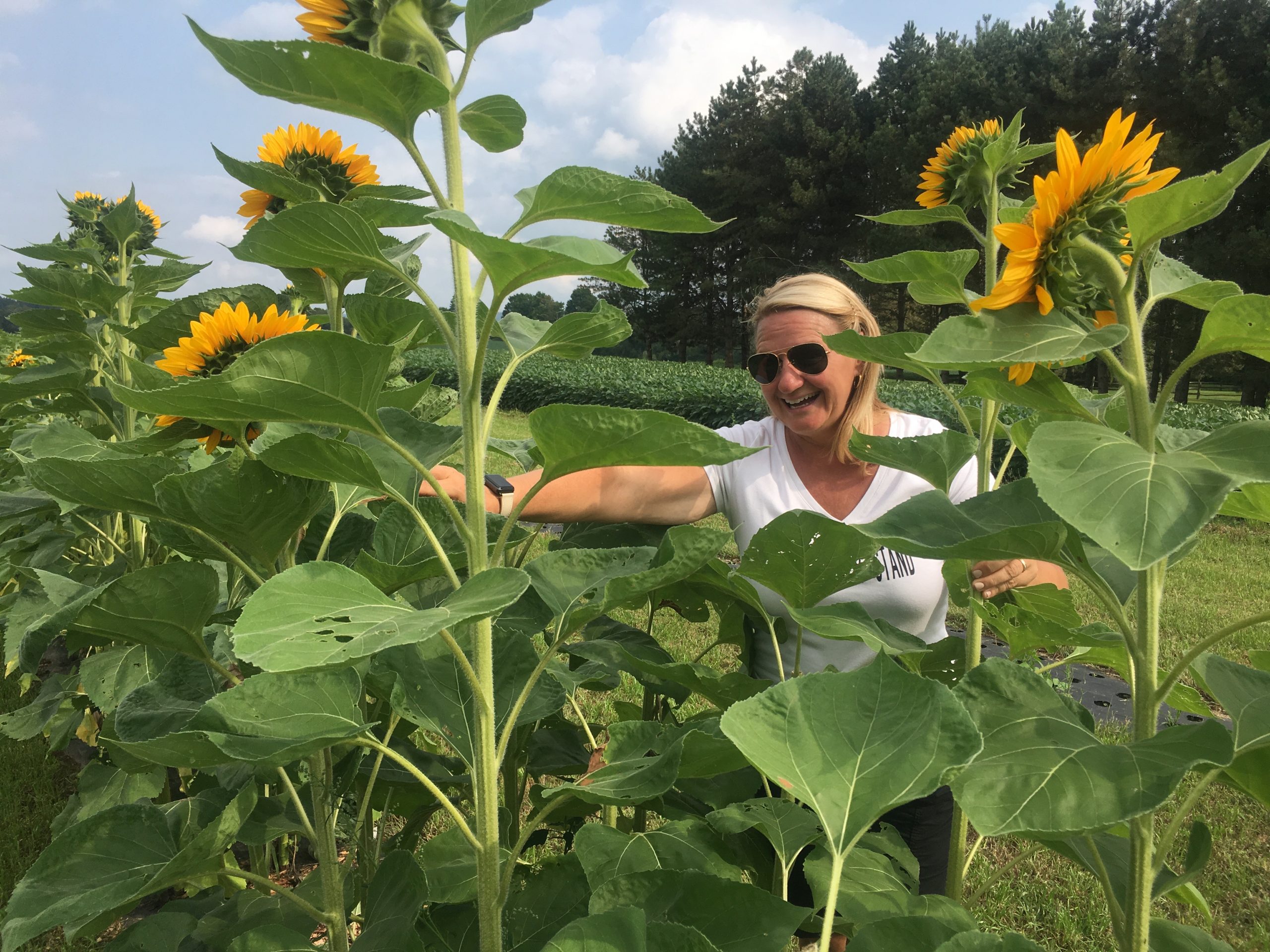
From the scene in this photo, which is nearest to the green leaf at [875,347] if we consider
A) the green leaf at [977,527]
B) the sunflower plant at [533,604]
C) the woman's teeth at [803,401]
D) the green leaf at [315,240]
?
the sunflower plant at [533,604]

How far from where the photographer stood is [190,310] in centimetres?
136

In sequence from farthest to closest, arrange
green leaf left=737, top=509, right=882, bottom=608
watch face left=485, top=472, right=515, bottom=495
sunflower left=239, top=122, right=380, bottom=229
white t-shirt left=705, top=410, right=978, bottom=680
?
white t-shirt left=705, top=410, right=978, bottom=680, watch face left=485, top=472, right=515, bottom=495, sunflower left=239, top=122, right=380, bottom=229, green leaf left=737, top=509, right=882, bottom=608

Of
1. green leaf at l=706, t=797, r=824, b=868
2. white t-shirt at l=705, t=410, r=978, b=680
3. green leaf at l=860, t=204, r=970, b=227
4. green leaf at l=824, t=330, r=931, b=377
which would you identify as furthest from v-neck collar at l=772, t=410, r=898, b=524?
green leaf at l=706, t=797, r=824, b=868

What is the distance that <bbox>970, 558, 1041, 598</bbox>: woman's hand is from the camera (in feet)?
4.41

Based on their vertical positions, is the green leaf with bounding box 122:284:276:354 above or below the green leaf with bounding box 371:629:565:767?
above

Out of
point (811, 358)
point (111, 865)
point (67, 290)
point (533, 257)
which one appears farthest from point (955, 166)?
point (67, 290)

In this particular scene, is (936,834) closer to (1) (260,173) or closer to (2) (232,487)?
(2) (232,487)

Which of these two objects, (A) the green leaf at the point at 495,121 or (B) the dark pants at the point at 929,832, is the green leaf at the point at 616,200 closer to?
(A) the green leaf at the point at 495,121

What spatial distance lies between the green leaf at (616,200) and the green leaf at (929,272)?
386 mm

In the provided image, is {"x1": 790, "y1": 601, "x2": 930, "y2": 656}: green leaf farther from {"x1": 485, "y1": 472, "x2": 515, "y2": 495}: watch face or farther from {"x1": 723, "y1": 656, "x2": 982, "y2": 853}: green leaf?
{"x1": 485, "y1": 472, "x2": 515, "y2": 495}: watch face

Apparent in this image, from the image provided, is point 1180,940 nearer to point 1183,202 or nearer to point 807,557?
point 807,557

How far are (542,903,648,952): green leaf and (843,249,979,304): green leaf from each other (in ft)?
2.54

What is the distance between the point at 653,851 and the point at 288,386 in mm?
639

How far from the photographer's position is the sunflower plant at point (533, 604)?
2.27 feet
